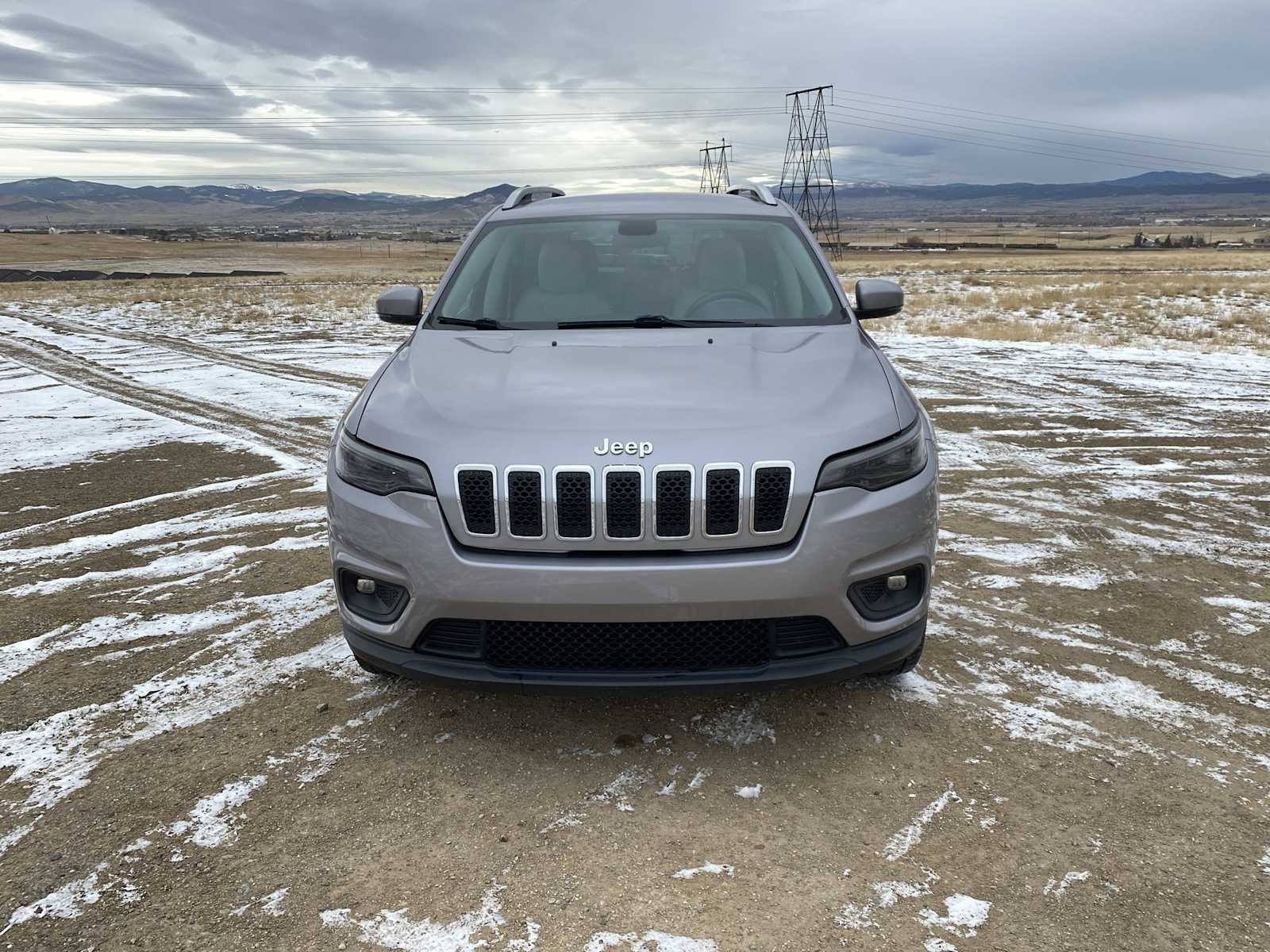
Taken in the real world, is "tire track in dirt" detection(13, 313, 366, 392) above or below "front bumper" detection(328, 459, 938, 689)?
below

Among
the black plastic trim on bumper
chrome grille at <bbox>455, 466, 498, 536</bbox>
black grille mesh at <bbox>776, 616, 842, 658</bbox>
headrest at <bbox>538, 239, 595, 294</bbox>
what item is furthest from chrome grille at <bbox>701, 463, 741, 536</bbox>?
headrest at <bbox>538, 239, 595, 294</bbox>

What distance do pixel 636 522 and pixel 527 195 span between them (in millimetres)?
3175

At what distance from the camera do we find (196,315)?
20516 millimetres

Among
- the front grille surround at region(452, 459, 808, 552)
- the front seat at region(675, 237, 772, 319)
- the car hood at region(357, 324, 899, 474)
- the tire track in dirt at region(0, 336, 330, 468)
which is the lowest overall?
the tire track in dirt at region(0, 336, 330, 468)

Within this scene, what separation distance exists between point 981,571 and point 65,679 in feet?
13.4

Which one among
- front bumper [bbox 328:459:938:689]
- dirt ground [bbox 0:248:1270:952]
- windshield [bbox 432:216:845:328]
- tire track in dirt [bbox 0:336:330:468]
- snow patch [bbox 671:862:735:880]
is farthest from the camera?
tire track in dirt [bbox 0:336:330:468]

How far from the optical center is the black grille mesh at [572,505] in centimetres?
256

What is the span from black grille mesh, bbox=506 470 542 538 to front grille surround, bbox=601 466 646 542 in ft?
0.64

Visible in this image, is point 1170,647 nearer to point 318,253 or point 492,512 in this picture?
point 492,512

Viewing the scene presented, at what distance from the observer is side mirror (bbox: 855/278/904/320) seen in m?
4.09

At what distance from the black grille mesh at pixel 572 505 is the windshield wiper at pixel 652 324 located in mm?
1281

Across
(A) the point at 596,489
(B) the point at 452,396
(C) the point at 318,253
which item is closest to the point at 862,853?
(A) the point at 596,489

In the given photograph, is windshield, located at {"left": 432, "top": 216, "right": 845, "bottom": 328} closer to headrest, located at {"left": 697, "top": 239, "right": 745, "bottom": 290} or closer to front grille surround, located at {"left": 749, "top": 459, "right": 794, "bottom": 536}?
headrest, located at {"left": 697, "top": 239, "right": 745, "bottom": 290}

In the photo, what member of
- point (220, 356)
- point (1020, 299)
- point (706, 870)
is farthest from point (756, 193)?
point (1020, 299)
